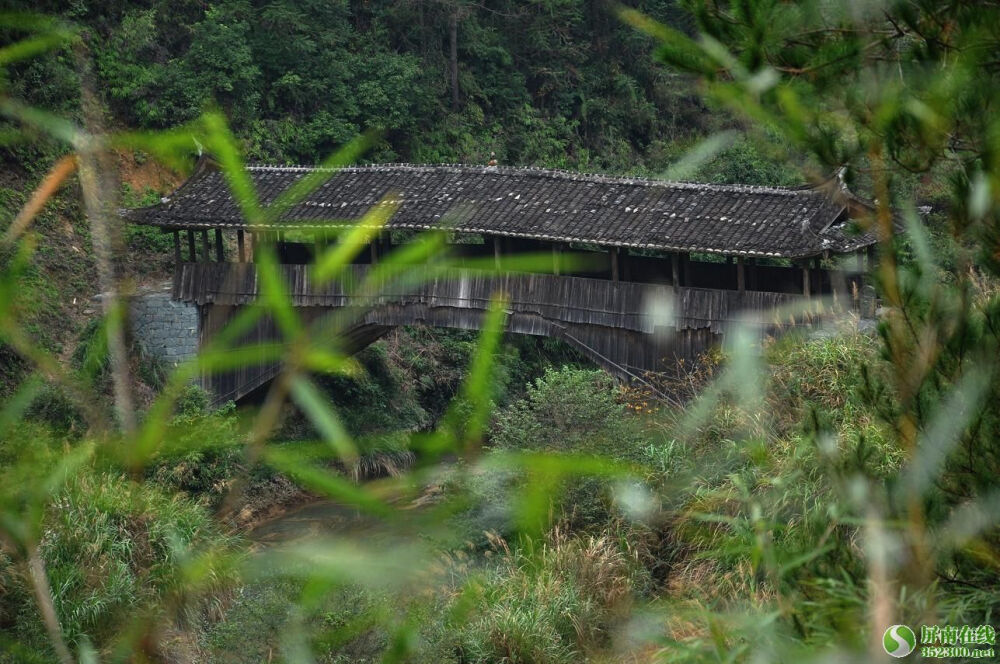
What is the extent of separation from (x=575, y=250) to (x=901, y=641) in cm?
1190

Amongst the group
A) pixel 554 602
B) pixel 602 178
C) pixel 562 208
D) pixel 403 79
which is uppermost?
pixel 403 79

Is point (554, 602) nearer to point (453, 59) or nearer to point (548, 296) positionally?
point (548, 296)

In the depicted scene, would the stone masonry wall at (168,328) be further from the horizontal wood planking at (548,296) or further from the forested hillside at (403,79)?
the forested hillside at (403,79)

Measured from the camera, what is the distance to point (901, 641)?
133 inches

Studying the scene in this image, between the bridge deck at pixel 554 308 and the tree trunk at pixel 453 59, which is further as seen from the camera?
the tree trunk at pixel 453 59

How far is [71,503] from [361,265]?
6807 mm

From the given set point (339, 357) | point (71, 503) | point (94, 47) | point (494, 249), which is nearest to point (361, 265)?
point (494, 249)

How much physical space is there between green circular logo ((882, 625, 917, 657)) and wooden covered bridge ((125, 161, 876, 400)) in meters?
8.89

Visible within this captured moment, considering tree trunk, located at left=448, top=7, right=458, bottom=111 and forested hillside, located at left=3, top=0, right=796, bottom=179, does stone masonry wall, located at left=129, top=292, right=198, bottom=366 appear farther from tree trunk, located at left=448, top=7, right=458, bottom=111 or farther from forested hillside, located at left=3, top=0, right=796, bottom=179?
tree trunk, located at left=448, top=7, right=458, bottom=111

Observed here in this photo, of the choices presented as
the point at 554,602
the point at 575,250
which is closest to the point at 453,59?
the point at 575,250

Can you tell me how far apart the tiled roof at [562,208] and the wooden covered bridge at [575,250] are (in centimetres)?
2

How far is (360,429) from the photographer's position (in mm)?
17469

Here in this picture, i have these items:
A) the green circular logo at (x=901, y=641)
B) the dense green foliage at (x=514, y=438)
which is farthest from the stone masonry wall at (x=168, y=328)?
the green circular logo at (x=901, y=641)

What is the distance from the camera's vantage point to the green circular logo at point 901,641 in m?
3.14
